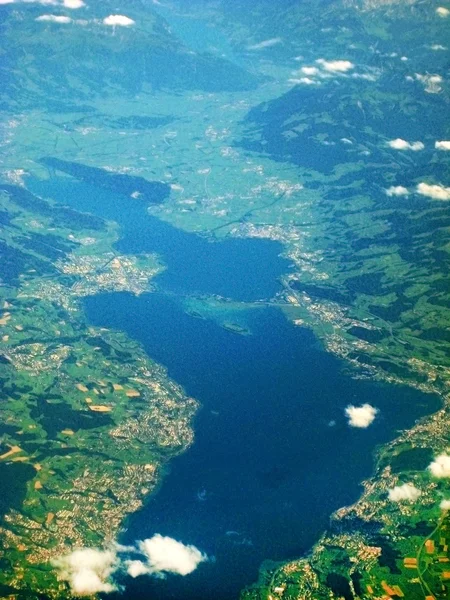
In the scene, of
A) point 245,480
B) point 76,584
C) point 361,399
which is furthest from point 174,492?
point 361,399

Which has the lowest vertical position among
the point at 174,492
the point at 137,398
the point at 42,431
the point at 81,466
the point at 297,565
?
the point at 297,565

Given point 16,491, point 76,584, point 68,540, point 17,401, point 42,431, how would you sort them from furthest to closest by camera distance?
point 17,401 → point 42,431 → point 16,491 → point 68,540 → point 76,584

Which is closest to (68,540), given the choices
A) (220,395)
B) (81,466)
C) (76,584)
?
(76,584)

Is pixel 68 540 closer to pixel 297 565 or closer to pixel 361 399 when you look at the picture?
pixel 297 565

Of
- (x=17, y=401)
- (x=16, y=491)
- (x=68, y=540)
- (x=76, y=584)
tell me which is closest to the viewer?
(x=76, y=584)

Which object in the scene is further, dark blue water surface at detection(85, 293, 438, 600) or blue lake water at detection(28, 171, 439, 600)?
dark blue water surface at detection(85, 293, 438, 600)

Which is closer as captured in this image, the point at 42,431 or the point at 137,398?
the point at 42,431

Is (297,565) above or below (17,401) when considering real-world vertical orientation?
below

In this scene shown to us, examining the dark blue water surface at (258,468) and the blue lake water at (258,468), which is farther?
the dark blue water surface at (258,468)
